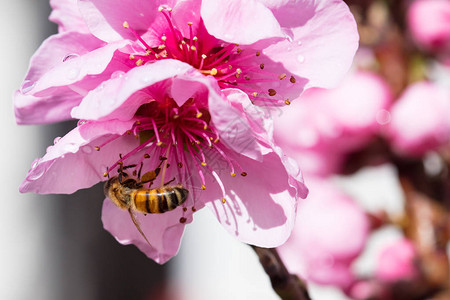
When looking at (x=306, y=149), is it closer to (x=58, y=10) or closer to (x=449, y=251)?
(x=449, y=251)

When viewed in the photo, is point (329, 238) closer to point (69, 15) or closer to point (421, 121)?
point (421, 121)

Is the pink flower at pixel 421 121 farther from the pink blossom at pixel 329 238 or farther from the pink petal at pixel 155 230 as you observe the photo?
the pink petal at pixel 155 230

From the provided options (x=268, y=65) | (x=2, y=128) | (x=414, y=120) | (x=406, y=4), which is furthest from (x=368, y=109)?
(x=2, y=128)

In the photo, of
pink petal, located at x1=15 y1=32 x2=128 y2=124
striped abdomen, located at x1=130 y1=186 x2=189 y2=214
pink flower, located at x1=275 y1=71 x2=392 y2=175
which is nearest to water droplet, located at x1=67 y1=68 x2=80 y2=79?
pink petal, located at x1=15 y1=32 x2=128 y2=124

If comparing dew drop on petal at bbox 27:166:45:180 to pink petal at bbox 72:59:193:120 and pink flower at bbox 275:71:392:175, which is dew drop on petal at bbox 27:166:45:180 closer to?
pink petal at bbox 72:59:193:120

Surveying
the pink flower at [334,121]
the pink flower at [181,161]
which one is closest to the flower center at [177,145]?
the pink flower at [181,161]

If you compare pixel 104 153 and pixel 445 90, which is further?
pixel 445 90
